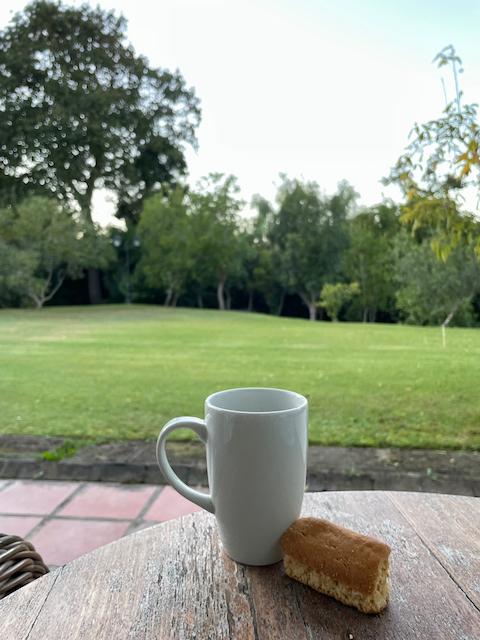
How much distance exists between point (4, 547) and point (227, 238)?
5.48 feet

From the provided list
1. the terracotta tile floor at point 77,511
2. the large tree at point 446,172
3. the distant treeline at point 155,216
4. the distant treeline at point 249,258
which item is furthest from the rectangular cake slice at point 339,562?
the distant treeline at point 249,258

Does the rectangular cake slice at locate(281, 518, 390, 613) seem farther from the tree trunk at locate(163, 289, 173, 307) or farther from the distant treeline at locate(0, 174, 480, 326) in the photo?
the tree trunk at locate(163, 289, 173, 307)

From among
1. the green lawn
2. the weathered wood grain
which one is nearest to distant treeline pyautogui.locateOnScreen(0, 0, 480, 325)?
the green lawn

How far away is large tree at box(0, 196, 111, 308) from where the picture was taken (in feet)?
6.55

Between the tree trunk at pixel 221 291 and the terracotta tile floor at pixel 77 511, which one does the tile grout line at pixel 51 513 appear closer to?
the terracotta tile floor at pixel 77 511

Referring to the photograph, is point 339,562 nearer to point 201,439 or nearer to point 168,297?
point 201,439

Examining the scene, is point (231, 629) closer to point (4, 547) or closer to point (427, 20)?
point (4, 547)

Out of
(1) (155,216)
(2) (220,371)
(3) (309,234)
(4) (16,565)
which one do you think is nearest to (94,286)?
(1) (155,216)

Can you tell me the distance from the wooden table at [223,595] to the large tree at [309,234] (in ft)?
5.16

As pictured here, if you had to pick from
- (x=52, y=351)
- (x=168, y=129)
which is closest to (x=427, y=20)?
(x=168, y=129)

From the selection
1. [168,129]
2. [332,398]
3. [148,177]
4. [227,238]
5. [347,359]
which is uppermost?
[168,129]

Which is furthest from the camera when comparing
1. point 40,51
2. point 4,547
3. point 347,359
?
point 347,359

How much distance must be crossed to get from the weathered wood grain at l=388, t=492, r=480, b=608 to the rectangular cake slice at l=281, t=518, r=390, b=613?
0.08 metres

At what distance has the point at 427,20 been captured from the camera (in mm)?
1619
